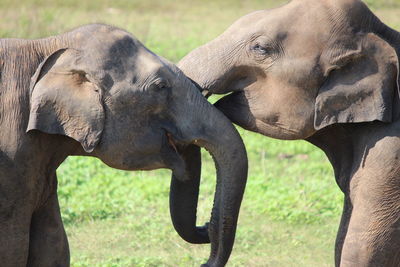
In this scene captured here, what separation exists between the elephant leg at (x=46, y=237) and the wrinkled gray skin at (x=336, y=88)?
3.13 ft

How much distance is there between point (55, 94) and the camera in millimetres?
4758

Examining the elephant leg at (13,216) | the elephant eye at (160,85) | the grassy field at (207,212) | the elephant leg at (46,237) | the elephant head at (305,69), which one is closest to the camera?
the elephant leg at (13,216)

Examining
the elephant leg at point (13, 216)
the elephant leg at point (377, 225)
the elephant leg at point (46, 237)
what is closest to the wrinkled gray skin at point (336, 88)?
the elephant leg at point (377, 225)

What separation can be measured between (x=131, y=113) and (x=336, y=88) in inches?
40.8

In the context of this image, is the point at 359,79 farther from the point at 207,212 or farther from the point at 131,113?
the point at 207,212

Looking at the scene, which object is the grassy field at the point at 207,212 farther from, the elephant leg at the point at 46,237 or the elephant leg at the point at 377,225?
the elephant leg at the point at 377,225

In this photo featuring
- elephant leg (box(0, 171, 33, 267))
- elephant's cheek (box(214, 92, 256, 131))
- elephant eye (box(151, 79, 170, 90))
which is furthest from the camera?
elephant's cheek (box(214, 92, 256, 131))

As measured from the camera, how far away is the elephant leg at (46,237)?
200 inches

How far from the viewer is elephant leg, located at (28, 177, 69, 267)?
5.08 meters

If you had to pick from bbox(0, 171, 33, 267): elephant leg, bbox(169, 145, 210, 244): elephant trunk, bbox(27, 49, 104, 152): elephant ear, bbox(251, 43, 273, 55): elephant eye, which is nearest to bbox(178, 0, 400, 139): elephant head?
bbox(251, 43, 273, 55): elephant eye

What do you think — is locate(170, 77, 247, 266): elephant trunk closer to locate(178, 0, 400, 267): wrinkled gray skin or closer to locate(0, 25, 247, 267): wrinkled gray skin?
locate(0, 25, 247, 267): wrinkled gray skin

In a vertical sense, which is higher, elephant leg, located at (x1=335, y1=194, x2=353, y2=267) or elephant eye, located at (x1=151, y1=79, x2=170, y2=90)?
elephant eye, located at (x1=151, y1=79, x2=170, y2=90)

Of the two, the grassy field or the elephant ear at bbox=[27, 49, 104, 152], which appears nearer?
the elephant ear at bbox=[27, 49, 104, 152]

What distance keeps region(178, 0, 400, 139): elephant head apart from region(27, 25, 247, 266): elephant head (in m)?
0.38
